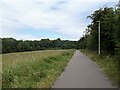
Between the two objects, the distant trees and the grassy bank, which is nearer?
the grassy bank

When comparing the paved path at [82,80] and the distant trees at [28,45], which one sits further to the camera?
the distant trees at [28,45]

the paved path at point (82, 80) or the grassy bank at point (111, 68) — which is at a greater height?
the grassy bank at point (111, 68)

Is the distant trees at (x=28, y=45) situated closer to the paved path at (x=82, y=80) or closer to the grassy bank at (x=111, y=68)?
the grassy bank at (x=111, y=68)

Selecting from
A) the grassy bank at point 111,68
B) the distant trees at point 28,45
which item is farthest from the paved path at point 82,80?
the distant trees at point 28,45

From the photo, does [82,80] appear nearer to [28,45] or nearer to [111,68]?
[111,68]

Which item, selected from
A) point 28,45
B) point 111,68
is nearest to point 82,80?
point 111,68

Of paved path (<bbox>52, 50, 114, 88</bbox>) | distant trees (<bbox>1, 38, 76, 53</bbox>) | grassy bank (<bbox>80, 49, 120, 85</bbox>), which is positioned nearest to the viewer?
paved path (<bbox>52, 50, 114, 88</bbox>)

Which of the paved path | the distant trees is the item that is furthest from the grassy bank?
the distant trees

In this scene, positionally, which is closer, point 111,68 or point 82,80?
point 82,80

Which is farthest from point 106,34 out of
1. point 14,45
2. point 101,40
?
point 14,45

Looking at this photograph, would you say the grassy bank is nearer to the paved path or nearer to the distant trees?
the paved path

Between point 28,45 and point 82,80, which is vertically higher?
point 28,45

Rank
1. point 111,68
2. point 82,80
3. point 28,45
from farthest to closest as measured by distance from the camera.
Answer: point 28,45, point 111,68, point 82,80

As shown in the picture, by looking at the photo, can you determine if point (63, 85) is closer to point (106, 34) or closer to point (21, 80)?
point (21, 80)
